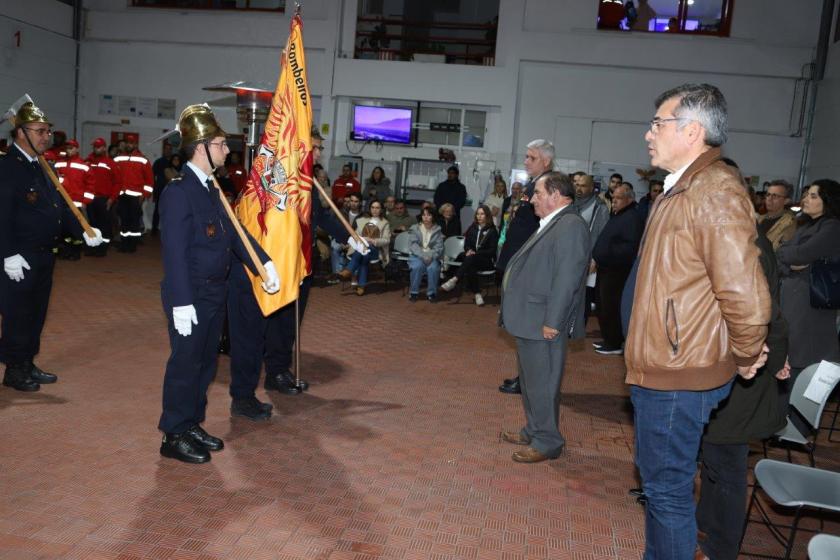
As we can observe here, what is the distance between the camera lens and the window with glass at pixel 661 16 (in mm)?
13664

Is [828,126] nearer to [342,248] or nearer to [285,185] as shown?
[342,248]

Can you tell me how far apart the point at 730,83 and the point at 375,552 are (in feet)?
42.4

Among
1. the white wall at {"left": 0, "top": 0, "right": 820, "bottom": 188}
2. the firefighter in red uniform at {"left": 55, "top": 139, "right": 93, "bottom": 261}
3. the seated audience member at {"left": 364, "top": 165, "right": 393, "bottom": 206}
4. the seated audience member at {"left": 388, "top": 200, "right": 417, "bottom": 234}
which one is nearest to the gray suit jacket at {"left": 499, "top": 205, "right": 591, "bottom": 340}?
the seated audience member at {"left": 388, "top": 200, "right": 417, "bottom": 234}

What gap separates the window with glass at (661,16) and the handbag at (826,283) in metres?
10.1

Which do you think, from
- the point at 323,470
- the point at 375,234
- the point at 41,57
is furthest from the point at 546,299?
the point at 41,57

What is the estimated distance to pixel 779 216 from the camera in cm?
599

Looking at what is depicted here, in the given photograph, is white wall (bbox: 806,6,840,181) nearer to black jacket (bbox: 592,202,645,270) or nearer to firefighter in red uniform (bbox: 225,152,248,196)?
black jacket (bbox: 592,202,645,270)

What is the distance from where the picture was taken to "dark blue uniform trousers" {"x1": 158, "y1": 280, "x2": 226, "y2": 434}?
3863 millimetres

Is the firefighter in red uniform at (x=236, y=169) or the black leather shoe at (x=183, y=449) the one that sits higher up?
the firefighter in red uniform at (x=236, y=169)

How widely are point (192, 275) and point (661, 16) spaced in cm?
1264

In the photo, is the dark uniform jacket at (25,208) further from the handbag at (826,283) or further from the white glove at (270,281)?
the handbag at (826,283)

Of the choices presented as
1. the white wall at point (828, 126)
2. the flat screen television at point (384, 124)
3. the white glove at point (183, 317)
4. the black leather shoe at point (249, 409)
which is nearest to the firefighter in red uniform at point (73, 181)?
the flat screen television at point (384, 124)

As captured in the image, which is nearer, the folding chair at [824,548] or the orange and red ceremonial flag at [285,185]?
the folding chair at [824,548]

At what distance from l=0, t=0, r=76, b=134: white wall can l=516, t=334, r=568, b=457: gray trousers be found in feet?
41.7
